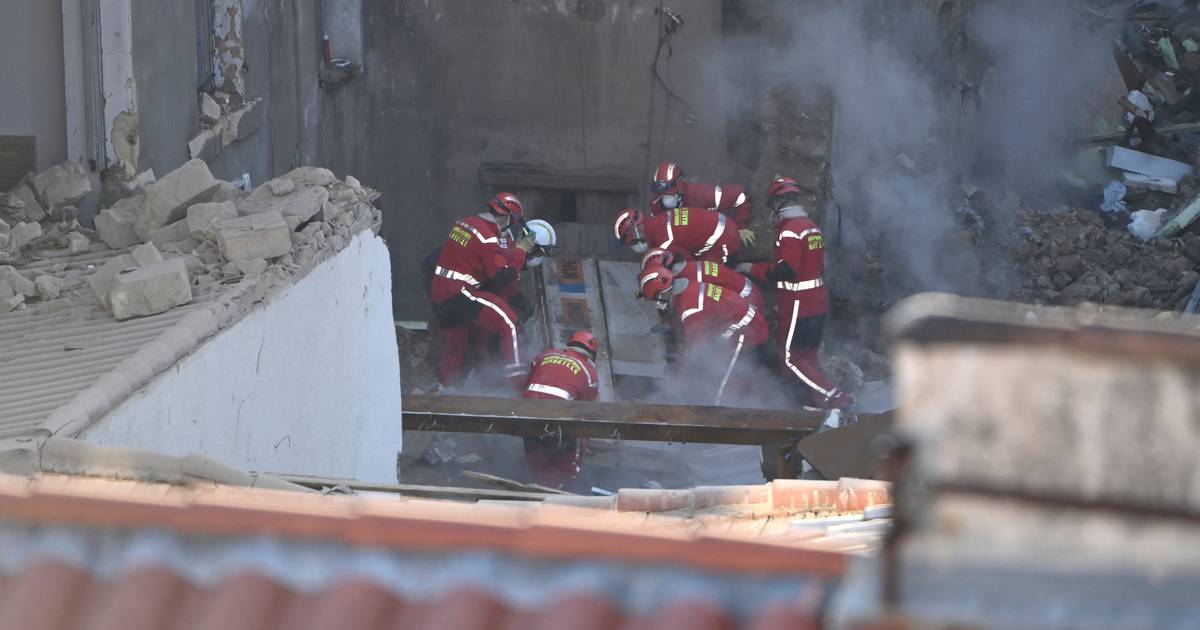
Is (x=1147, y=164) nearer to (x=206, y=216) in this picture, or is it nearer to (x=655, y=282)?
(x=655, y=282)

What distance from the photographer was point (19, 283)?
262 inches

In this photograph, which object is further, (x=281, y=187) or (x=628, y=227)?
(x=628, y=227)

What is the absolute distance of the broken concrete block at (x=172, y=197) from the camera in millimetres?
7430

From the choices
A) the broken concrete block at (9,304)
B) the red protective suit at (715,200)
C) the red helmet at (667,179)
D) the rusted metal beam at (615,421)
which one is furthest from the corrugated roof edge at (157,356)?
the red protective suit at (715,200)

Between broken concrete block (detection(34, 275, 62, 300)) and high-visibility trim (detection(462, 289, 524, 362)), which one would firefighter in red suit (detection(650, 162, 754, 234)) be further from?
broken concrete block (detection(34, 275, 62, 300))

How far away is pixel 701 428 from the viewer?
9.23 m

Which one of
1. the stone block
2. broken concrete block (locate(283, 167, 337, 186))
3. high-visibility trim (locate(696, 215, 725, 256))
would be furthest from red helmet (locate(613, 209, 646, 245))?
the stone block

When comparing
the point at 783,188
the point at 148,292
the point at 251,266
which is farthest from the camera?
the point at 783,188

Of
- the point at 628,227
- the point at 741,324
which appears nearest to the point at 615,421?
the point at 741,324

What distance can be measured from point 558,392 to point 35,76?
13.2ft

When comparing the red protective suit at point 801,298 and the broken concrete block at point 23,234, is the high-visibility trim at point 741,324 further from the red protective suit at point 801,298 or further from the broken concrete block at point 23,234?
the broken concrete block at point 23,234

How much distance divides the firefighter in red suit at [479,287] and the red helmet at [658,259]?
1.21m

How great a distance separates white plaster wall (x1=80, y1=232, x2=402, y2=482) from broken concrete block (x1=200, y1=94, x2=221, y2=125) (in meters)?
2.52

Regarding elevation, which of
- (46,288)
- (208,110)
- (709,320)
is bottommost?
(709,320)
